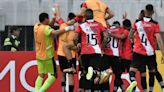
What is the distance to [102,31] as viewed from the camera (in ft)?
39.1

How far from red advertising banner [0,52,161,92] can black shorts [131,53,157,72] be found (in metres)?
2.26

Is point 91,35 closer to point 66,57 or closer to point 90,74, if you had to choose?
point 90,74

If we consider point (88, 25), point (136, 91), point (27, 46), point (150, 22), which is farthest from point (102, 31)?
point (27, 46)

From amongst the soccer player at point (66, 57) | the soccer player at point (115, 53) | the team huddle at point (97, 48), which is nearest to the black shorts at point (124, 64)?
the team huddle at point (97, 48)

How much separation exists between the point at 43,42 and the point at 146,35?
2.18 metres

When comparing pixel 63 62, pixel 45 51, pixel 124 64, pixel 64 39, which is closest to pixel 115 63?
pixel 124 64

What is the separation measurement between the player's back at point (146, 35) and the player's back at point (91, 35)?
126cm

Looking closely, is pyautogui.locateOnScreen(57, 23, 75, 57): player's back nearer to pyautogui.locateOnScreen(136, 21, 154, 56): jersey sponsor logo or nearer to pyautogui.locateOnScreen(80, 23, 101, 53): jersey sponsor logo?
pyautogui.locateOnScreen(136, 21, 154, 56): jersey sponsor logo

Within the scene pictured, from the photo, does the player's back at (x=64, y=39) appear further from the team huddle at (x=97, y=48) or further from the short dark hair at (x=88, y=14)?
the short dark hair at (x=88, y=14)

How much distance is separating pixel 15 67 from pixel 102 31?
13.7 feet

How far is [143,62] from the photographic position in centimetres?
1300

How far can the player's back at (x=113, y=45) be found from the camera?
13.6m

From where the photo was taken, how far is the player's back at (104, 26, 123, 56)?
13609 mm

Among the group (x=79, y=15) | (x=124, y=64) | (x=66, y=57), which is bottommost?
(x=124, y=64)
